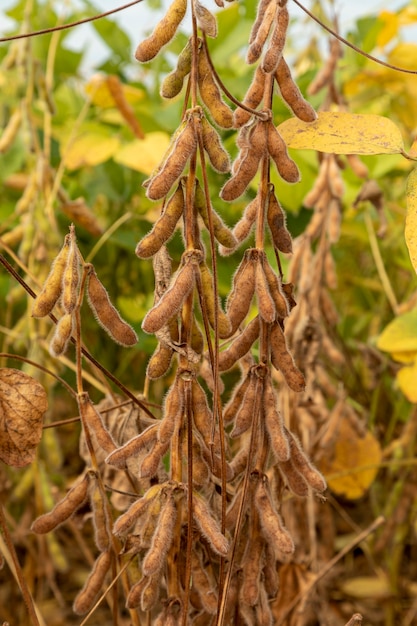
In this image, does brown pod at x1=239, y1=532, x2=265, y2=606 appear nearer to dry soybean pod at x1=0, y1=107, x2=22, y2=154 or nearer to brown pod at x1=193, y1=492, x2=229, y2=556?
brown pod at x1=193, y1=492, x2=229, y2=556

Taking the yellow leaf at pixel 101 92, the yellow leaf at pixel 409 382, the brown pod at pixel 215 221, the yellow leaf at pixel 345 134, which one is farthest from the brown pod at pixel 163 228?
the yellow leaf at pixel 101 92

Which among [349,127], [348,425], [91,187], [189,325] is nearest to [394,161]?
[348,425]

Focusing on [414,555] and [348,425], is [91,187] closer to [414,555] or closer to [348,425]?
[348,425]

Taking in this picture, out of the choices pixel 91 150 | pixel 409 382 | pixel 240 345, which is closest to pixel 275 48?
pixel 240 345

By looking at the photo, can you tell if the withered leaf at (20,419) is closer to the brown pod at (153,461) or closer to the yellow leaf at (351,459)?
the brown pod at (153,461)

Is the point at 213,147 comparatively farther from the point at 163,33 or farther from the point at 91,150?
the point at 91,150
